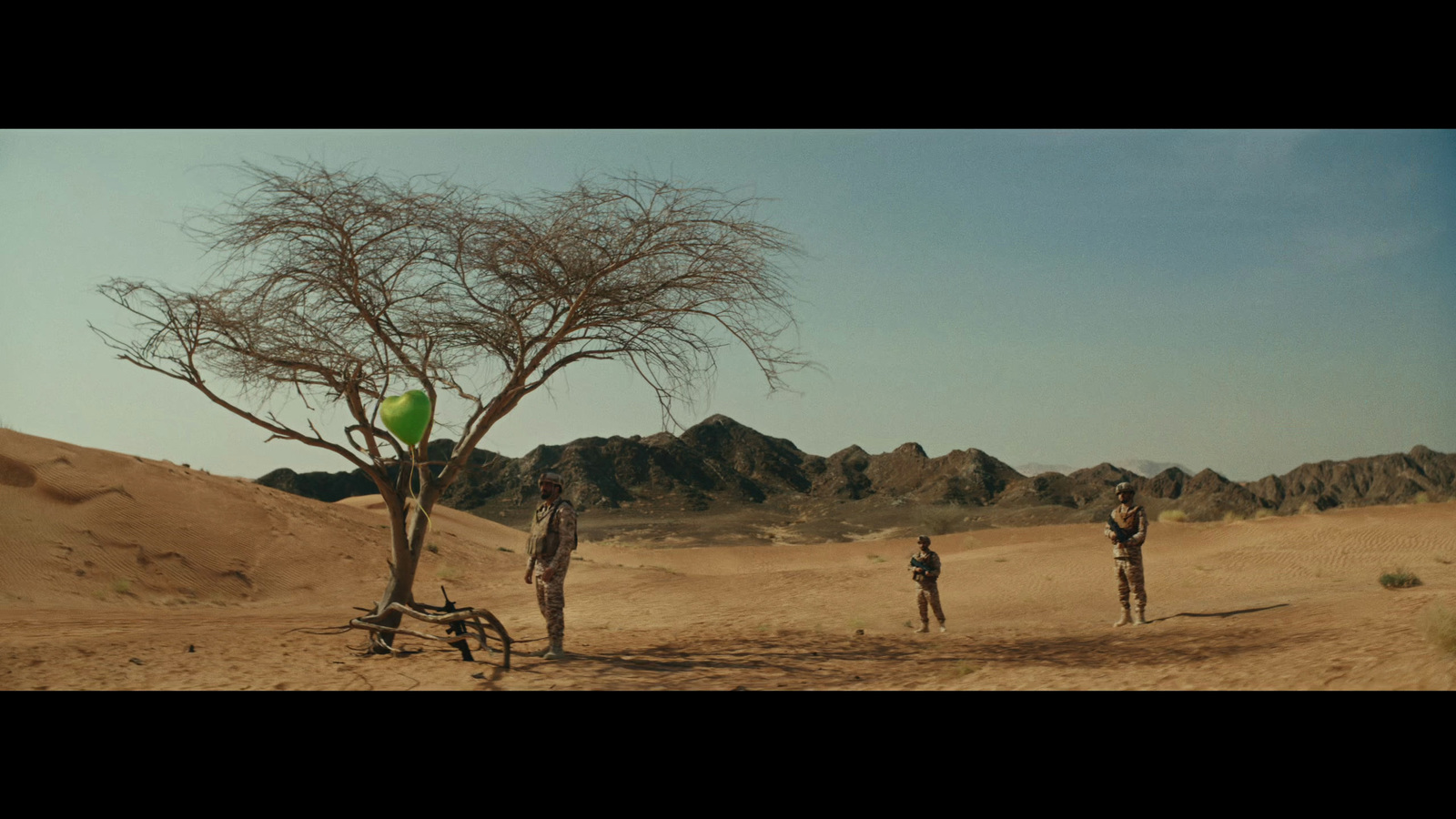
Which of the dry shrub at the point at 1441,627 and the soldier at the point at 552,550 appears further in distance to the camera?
the soldier at the point at 552,550

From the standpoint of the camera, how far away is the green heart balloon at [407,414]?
1005 centimetres

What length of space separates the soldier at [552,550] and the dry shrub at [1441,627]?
330 inches

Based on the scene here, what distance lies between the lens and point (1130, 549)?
13.2m

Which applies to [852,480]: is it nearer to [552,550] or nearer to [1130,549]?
[1130,549]

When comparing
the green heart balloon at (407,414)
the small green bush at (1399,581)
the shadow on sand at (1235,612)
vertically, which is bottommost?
the shadow on sand at (1235,612)

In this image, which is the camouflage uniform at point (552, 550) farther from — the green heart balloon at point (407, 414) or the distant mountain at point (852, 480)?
the distant mountain at point (852, 480)

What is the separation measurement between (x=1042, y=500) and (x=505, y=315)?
58024 millimetres

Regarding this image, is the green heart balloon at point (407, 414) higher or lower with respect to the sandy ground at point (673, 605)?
higher

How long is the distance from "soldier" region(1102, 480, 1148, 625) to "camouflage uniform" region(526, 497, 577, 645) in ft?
26.5

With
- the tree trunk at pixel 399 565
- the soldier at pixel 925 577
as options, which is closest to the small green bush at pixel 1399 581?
the soldier at pixel 925 577

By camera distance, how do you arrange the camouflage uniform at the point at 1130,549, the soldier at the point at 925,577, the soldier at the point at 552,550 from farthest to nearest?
the soldier at the point at 925,577
the camouflage uniform at the point at 1130,549
the soldier at the point at 552,550

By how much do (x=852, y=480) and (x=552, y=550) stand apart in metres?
63.9

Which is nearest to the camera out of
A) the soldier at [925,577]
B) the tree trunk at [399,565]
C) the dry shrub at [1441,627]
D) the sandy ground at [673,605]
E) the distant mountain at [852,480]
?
the dry shrub at [1441,627]
